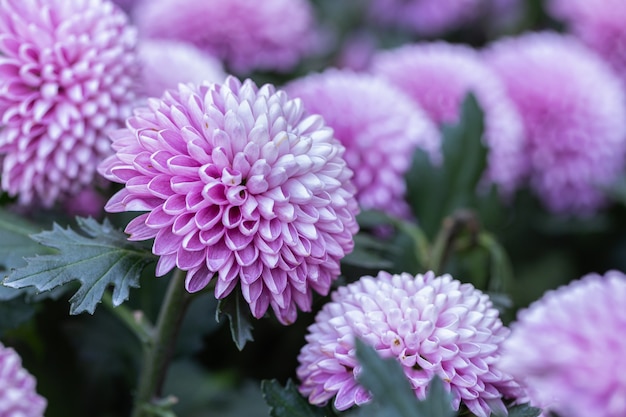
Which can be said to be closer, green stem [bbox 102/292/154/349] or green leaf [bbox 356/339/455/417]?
green leaf [bbox 356/339/455/417]

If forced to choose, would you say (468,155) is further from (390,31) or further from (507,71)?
(390,31)

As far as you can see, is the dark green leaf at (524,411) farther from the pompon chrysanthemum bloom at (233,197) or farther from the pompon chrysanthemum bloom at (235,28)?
the pompon chrysanthemum bloom at (235,28)

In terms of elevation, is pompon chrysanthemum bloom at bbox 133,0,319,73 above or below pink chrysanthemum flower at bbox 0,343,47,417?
above

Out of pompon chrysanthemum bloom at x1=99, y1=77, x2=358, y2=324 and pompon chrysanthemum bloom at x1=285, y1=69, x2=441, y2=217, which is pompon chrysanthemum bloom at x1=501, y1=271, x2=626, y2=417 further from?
pompon chrysanthemum bloom at x1=285, y1=69, x2=441, y2=217

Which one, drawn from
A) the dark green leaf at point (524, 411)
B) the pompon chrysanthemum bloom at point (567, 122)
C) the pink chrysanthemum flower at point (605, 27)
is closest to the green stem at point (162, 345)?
the dark green leaf at point (524, 411)

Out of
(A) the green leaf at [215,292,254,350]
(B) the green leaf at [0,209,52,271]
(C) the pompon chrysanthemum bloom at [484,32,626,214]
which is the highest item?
(B) the green leaf at [0,209,52,271]

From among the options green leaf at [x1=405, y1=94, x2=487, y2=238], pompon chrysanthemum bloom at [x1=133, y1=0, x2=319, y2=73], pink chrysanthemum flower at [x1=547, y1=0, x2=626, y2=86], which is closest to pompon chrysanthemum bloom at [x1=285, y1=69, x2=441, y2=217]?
green leaf at [x1=405, y1=94, x2=487, y2=238]

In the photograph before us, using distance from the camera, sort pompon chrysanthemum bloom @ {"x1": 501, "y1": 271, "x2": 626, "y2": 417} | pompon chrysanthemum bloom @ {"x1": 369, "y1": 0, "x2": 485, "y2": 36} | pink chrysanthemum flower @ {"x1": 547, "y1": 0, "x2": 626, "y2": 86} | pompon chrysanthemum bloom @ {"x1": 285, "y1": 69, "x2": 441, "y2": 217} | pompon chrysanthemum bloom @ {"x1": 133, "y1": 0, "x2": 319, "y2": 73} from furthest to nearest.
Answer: pompon chrysanthemum bloom @ {"x1": 369, "y1": 0, "x2": 485, "y2": 36}
pink chrysanthemum flower @ {"x1": 547, "y1": 0, "x2": 626, "y2": 86}
pompon chrysanthemum bloom @ {"x1": 133, "y1": 0, "x2": 319, "y2": 73}
pompon chrysanthemum bloom @ {"x1": 285, "y1": 69, "x2": 441, "y2": 217}
pompon chrysanthemum bloom @ {"x1": 501, "y1": 271, "x2": 626, "y2": 417}
